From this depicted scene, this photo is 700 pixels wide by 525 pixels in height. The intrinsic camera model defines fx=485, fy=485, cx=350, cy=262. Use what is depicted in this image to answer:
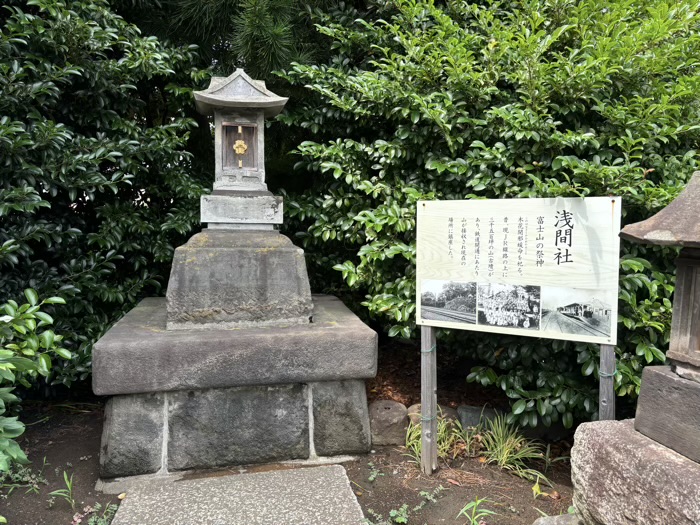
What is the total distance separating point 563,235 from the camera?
2.46 metres

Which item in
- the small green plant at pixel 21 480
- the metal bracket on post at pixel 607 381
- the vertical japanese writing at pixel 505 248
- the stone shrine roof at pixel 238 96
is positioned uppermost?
the stone shrine roof at pixel 238 96

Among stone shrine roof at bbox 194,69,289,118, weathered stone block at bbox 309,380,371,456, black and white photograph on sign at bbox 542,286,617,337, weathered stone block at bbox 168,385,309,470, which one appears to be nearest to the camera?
black and white photograph on sign at bbox 542,286,617,337

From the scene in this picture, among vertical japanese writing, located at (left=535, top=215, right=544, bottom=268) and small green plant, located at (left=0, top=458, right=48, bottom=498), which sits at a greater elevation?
vertical japanese writing, located at (left=535, top=215, right=544, bottom=268)

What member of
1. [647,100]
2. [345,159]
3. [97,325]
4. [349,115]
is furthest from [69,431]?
[647,100]

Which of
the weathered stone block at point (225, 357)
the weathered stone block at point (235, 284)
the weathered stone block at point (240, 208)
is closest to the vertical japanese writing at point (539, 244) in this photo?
the weathered stone block at point (225, 357)

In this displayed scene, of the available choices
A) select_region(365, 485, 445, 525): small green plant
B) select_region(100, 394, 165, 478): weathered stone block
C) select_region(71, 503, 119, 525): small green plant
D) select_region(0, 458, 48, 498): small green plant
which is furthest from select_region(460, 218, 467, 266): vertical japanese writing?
select_region(0, 458, 48, 498): small green plant

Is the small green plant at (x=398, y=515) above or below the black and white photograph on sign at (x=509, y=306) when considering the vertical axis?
below

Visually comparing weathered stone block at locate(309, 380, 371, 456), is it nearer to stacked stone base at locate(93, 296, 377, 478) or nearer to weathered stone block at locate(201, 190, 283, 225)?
stacked stone base at locate(93, 296, 377, 478)

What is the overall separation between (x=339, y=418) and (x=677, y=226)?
7.01 ft

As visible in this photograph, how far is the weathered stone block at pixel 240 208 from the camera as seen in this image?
3.47 metres

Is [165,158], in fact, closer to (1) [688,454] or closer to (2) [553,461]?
(2) [553,461]

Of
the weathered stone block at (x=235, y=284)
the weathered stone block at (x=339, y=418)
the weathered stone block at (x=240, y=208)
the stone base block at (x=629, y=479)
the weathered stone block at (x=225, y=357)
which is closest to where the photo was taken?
the stone base block at (x=629, y=479)

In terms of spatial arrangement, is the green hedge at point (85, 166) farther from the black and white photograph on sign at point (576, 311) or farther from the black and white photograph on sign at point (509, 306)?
the black and white photograph on sign at point (576, 311)

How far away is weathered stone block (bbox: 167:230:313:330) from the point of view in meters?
3.17
